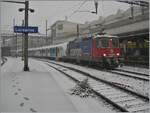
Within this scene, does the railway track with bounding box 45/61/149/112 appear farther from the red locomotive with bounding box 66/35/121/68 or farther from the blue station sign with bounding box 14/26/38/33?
the red locomotive with bounding box 66/35/121/68

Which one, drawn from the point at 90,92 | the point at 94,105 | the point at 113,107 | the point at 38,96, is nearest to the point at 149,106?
the point at 113,107

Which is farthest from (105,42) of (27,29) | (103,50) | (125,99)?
(125,99)

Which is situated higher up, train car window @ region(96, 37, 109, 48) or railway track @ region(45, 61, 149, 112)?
train car window @ region(96, 37, 109, 48)

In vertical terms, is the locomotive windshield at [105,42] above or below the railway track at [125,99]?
above

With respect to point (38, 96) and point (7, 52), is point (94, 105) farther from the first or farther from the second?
point (7, 52)

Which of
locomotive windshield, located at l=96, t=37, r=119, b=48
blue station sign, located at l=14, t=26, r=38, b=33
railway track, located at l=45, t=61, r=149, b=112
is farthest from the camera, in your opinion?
locomotive windshield, located at l=96, t=37, r=119, b=48

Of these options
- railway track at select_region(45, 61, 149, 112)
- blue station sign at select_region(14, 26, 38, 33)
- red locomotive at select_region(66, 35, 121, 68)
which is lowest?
railway track at select_region(45, 61, 149, 112)

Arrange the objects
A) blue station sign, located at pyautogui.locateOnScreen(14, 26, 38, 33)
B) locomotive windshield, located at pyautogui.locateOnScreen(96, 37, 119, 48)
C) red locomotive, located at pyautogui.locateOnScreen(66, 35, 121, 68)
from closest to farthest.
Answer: blue station sign, located at pyautogui.locateOnScreen(14, 26, 38, 33) < red locomotive, located at pyautogui.locateOnScreen(66, 35, 121, 68) < locomotive windshield, located at pyautogui.locateOnScreen(96, 37, 119, 48)

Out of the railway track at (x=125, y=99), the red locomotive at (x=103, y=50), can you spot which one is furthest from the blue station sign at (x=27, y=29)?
the railway track at (x=125, y=99)

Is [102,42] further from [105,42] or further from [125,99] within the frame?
[125,99]

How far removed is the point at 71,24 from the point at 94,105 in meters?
90.3

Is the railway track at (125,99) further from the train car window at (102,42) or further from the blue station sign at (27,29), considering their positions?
the train car window at (102,42)

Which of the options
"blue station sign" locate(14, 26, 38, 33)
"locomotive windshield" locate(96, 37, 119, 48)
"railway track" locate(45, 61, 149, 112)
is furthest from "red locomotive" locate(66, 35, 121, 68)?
"railway track" locate(45, 61, 149, 112)

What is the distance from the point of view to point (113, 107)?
7.23m
